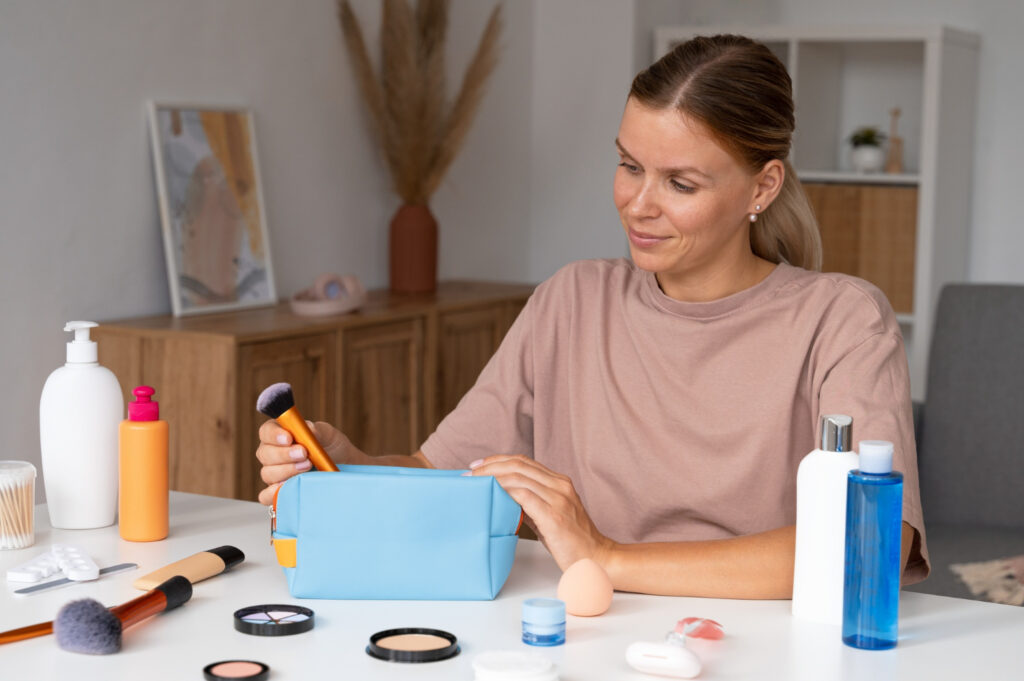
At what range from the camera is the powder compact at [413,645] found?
3.56 feet

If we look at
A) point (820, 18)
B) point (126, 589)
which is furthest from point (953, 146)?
point (126, 589)

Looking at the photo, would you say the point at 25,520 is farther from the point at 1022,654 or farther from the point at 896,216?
the point at 896,216

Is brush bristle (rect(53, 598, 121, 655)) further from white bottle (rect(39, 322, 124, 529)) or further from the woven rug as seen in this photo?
the woven rug

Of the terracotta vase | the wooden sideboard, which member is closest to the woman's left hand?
the wooden sideboard

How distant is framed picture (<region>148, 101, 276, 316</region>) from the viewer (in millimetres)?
2902

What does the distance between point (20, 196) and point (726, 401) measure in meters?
1.65

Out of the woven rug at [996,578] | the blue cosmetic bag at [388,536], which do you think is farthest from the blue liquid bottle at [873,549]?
the woven rug at [996,578]

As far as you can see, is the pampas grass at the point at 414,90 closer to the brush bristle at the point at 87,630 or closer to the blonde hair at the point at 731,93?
the blonde hair at the point at 731,93

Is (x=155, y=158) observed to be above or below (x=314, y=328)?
above

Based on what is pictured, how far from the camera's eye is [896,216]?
376 centimetres

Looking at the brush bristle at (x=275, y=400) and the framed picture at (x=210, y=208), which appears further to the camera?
the framed picture at (x=210, y=208)

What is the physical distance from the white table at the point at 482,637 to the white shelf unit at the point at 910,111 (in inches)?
102

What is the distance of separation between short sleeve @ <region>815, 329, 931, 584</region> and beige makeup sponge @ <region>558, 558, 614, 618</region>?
0.34 m

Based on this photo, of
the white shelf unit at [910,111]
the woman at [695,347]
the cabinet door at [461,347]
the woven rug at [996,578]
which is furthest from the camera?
the white shelf unit at [910,111]
